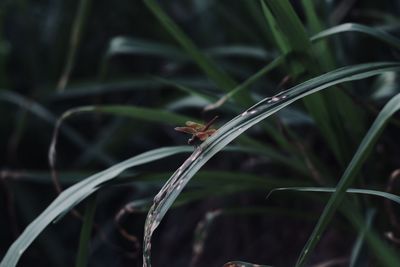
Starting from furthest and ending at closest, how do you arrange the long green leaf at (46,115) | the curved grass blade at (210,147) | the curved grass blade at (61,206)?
the long green leaf at (46,115), the curved grass blade at (61,206), the curved grass blade at (210,147)

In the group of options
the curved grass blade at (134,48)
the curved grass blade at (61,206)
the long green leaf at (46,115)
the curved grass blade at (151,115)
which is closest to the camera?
→ the curved grass blade at (61,206)

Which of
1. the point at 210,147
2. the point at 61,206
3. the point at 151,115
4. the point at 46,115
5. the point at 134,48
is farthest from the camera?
the point at 46,115

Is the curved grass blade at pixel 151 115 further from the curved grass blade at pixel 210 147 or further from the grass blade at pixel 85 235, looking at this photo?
the curved grass blade at pixel 210 147

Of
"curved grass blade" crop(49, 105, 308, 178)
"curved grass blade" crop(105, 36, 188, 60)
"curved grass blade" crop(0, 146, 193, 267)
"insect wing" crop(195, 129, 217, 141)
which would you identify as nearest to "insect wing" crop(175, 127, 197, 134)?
"insect wing" crop(195, 129, 217, 141)

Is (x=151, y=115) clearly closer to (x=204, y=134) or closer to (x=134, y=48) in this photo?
(x=204, y=134)

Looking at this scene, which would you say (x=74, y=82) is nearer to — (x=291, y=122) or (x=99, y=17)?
(x=99, y=17)

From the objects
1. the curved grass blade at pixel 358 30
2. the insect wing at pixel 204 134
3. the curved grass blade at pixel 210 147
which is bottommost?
the curved grass blade at pixel 210 147

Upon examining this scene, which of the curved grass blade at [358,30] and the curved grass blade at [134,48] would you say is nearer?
the curved grass blade at [358,30]


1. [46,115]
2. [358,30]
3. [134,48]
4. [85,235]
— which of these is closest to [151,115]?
[85,235]

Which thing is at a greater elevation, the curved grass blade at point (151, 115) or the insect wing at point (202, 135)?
the curved grass blade at point (151, 115)

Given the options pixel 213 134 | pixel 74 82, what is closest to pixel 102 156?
pixel 74 82

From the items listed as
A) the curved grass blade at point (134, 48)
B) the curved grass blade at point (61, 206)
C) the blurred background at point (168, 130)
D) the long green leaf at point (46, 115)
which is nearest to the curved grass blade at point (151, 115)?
the blurred background at point (168, 130)
